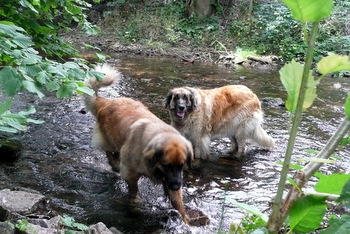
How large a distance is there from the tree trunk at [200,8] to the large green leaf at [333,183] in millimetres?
23384

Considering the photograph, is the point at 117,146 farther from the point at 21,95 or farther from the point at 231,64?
the point at 231,64

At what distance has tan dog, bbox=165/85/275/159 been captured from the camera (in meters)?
6.65

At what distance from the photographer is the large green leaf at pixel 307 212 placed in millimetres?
1147

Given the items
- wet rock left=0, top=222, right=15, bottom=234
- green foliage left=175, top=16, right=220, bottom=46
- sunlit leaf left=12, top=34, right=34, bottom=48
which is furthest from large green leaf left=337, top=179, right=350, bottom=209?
green foliage left=175, top=16, right=220, bottom=46

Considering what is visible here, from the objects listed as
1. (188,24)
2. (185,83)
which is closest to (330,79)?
(185,83)

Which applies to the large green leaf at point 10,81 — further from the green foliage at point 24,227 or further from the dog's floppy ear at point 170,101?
the dog's floppy ear at point 170,101

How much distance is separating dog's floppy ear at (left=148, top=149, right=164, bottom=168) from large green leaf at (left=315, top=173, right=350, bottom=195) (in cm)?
304

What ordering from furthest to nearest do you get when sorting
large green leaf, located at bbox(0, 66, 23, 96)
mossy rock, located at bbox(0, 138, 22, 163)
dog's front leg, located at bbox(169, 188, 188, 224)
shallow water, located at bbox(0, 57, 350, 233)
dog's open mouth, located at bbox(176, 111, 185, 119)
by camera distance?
dog's open mouth, located at bbox(176, 111, 185, 119) < mossy rock, located at bbox(0, 138, 22, 163) < shallow water, located at bbox(0, 57, 350, 233) < dog's front leg, located at bbox(169, 188, 188, 224) < large green leaf, located at bbox(0, 66, 23, 96)

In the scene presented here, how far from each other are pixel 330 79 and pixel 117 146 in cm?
1143

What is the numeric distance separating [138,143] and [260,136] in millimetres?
2983

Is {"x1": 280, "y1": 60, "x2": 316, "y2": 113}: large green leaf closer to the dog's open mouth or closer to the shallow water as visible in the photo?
the shallow water

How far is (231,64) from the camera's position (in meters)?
17.4

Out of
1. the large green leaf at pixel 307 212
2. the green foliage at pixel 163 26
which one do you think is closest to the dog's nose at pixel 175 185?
the large green leaf at pixel 307 212

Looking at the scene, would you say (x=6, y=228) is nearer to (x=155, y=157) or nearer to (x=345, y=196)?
(x=155, y=157)
